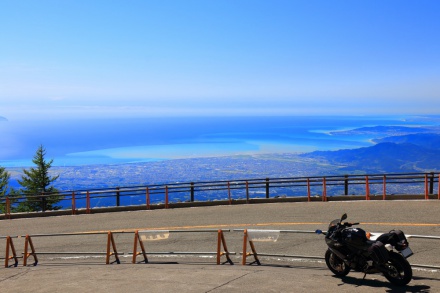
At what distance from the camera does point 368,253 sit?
360 inches

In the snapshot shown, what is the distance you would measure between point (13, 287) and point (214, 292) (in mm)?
5364

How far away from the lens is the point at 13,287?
1188cm

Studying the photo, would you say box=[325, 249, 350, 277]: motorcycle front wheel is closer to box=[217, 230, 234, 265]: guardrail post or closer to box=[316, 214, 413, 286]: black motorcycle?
box=[316, 214, 413, 286]: black motorcycle

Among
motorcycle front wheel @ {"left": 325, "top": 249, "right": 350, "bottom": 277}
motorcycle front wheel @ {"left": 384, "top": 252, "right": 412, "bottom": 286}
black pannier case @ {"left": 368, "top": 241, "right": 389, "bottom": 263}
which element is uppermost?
black pannier case @ {"left": 368, "top": 241, "right": 389, "bottom": 263}

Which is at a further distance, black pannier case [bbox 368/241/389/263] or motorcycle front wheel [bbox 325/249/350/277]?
motorcycle front wheel [bbox 325/249/350/277]

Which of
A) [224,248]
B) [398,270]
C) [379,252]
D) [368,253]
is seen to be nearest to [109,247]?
[224,248]

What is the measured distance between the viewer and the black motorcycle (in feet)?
28.9

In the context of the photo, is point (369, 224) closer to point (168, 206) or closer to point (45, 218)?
point (168, 206)

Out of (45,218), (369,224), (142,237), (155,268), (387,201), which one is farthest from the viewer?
(45,218)

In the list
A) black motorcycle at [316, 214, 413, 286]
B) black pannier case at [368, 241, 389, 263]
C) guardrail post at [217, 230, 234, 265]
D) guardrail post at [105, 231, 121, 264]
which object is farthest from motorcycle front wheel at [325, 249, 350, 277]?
guardrail post at [105, 231, 121, 264]

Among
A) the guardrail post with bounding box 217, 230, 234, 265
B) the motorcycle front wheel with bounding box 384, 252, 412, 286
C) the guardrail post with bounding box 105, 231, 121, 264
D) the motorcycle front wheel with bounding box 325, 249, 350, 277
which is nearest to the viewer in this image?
the motorcycle front wheel with bounding box 384, 252, 412, 286

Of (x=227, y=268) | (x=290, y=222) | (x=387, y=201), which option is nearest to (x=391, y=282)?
(x=227, y=268)

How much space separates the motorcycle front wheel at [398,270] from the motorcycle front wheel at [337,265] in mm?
1084

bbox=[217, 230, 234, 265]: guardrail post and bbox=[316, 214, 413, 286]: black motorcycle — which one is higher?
bbox=[316, 214, 413, 286]: black motorcycle
